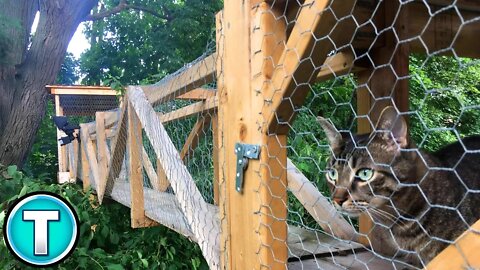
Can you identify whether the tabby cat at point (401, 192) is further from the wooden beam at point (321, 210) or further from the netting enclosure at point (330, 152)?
the wooden beam at point (321, 210)

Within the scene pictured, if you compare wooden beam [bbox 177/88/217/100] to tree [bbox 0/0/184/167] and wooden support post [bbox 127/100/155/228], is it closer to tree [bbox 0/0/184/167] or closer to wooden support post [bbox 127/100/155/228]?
wooden support post [bbox 127/100/155/228]

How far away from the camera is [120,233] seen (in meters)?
4.04

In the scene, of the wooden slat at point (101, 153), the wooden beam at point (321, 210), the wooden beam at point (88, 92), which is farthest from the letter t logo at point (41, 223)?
the wooden beam at point (88, 92)

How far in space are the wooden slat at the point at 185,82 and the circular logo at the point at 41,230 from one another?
742 millimetres

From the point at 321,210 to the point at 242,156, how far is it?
95 cm

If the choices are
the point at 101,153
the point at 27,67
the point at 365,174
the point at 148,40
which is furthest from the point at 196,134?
the point at 148,40

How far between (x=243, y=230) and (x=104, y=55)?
31.6 feet

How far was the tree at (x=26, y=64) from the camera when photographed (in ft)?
19.0

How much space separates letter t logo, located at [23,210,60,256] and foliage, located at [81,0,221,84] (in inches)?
249

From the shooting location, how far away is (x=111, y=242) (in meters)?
3.79

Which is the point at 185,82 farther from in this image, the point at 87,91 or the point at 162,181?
the point at 87,91

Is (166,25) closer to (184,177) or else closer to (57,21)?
(57,21)

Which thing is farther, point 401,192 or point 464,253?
point 401,192

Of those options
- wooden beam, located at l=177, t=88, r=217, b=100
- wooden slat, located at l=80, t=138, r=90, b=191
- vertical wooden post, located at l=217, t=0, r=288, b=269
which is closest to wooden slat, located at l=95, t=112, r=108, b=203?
wooden slat, located at l=80, t=138, r=90, b=191
